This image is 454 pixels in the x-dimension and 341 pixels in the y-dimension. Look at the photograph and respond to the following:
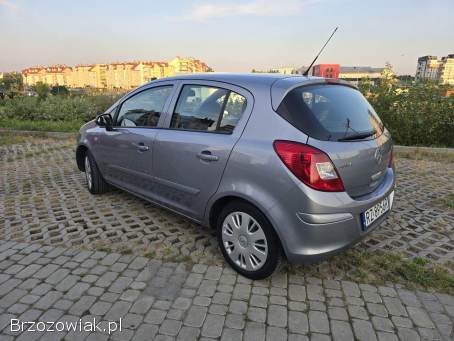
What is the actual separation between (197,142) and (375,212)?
5.17 ft

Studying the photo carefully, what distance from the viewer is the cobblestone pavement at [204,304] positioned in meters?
2.20

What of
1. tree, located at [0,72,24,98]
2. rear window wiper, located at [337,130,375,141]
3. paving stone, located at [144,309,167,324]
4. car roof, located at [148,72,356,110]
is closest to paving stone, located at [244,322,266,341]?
paving stone, located at [144,309,167,324]

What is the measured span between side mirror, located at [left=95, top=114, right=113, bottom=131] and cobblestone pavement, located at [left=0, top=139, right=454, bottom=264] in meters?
1.04

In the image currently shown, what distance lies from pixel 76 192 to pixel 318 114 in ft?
12.8

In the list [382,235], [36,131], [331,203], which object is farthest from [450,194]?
[36,131]

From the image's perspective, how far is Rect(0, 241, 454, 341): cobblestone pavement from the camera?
7.21 feet

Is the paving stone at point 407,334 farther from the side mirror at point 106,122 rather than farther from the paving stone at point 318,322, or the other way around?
the side mirror at point 106,122

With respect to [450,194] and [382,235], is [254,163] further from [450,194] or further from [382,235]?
[450,194]

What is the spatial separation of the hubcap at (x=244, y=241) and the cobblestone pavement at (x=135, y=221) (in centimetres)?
34

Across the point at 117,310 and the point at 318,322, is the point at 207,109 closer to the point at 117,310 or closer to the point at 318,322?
the point at 117,310

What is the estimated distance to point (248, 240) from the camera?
8.78ft

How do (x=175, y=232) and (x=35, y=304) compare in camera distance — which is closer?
(x=35, y=304)

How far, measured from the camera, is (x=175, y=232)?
3.61m

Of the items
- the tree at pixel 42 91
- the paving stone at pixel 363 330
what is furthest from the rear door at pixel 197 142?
the tree at pixel 42 91
